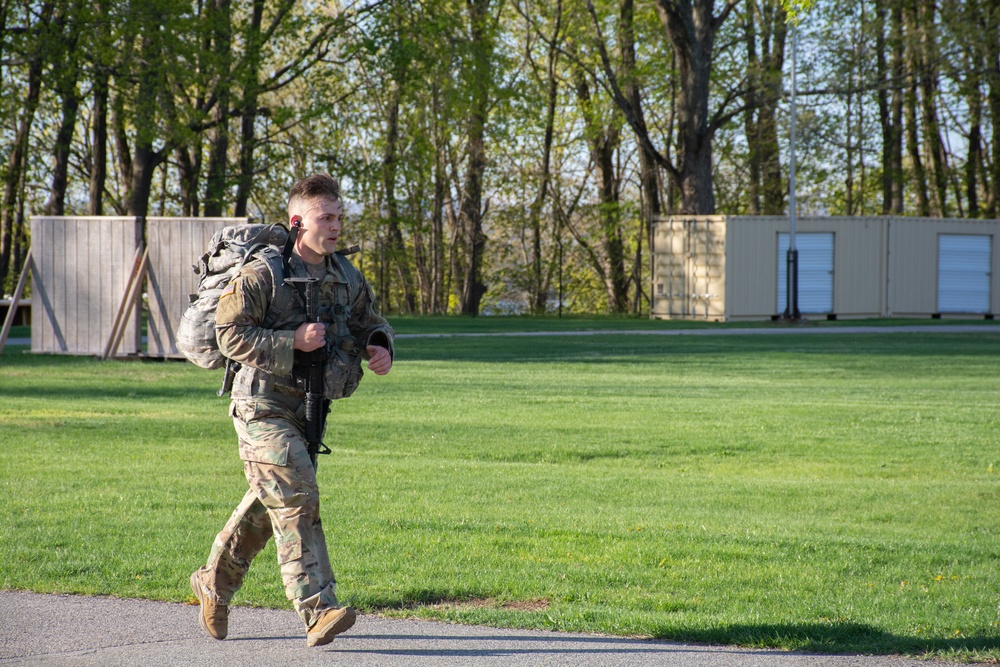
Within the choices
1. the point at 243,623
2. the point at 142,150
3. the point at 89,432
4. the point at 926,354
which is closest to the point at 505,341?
the point at 926,354

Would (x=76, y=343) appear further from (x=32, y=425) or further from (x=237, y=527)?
(x=237, y=527)

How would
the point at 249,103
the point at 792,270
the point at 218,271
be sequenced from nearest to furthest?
the point at 218,271
the point at 249,103
the point at 792,270

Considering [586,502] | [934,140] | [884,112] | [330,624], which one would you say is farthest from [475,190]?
[330,624]

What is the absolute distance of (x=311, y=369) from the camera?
186 inches

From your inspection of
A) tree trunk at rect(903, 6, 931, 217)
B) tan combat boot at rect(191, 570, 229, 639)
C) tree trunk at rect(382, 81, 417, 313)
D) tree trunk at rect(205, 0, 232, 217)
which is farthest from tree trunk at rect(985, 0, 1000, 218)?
tan combat boot at rect(191, 570, 229, 639)

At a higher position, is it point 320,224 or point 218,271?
point 320,224

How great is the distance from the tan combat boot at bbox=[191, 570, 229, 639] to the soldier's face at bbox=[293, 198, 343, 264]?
141 centimetres

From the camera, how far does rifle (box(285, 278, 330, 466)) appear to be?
4.74 m

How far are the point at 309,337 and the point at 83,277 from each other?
679 inches

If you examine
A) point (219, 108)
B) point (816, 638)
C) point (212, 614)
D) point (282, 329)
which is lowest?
point (816, 638)

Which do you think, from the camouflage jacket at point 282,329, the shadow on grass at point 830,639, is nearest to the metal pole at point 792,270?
the shadow on grass at point 830,639

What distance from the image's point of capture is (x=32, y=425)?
12.0m

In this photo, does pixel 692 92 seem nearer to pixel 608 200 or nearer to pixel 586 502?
pixel 608 200

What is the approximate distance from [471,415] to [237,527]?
27.2 feet
